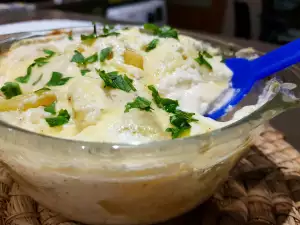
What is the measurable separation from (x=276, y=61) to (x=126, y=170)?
0.43m

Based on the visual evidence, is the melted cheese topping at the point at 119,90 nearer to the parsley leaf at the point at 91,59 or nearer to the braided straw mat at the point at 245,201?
the parsley leaf at the point at 91,59

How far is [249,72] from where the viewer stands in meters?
0.83

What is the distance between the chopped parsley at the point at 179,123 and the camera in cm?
59

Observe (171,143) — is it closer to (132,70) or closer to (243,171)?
(132,70)

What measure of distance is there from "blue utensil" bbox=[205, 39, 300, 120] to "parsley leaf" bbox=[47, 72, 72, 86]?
259mm

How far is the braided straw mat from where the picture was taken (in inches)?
27.3

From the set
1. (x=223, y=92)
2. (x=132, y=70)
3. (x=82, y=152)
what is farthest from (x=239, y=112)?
(x=82, y=152)

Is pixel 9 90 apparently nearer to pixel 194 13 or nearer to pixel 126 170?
pixel 126 170

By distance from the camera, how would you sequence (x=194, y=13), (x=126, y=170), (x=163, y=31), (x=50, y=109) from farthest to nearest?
(x=194, y=13)
(x=163, y=31)
(x=50, y=109)
(x=126, y=170)

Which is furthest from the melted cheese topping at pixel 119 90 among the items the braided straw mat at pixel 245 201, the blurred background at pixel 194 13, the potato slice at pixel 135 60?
the blurred background at pixel 194 13

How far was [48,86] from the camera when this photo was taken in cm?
71

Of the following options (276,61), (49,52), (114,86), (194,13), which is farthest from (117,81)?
(194,13)

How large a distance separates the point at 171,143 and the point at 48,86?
0.96ft

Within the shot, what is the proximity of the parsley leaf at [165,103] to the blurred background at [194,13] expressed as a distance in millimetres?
1464
